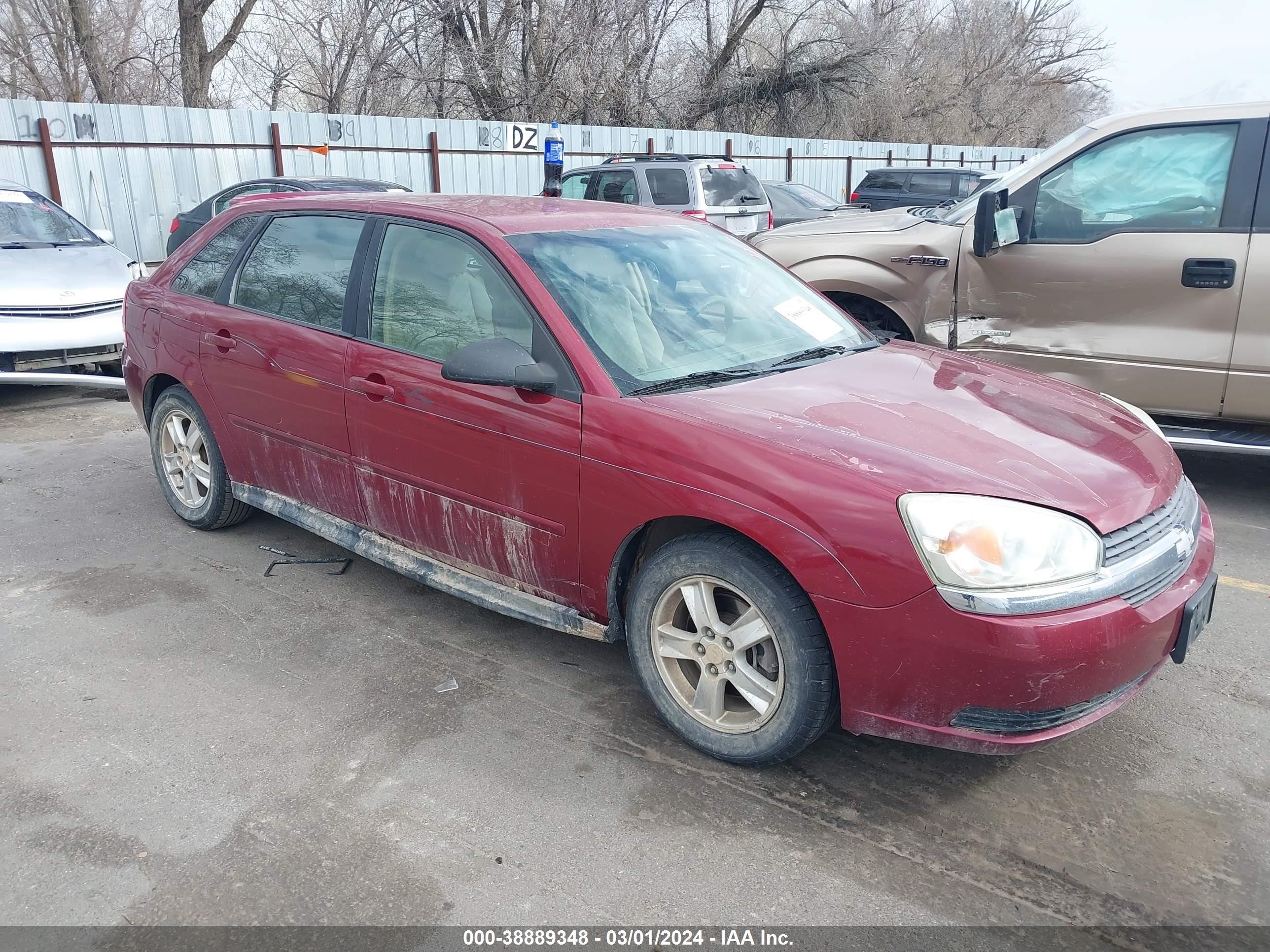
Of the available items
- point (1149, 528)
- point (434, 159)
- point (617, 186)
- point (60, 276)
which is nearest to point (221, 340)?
point (1149, 528)

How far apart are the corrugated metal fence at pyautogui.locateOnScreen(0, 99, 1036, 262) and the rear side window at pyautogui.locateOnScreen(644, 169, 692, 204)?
6.24 meters

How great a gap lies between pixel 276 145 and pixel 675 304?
1484 cm

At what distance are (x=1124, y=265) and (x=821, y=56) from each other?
29.7 m

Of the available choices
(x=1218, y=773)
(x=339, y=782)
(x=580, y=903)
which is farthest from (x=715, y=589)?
(x=1218, y=773)

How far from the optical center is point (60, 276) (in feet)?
25.4

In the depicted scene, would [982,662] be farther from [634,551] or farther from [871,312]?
[871,312]

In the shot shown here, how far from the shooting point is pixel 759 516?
8.87 ft

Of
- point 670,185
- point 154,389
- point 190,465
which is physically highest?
point 670,185

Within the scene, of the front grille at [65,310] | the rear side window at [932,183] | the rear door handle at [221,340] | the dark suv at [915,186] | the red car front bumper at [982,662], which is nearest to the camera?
the red car front bumper at [982,662]

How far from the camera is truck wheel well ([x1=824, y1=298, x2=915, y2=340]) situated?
6.14m

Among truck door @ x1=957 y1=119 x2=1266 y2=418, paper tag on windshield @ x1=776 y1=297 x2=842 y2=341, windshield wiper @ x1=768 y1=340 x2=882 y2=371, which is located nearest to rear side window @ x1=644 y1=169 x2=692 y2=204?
truck door @ x1=957 y1=119 x2=1266 y2=418

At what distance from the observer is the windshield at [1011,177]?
5.47 m

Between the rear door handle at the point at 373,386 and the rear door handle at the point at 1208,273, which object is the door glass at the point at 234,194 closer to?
the rear door handle at the point at 373,386

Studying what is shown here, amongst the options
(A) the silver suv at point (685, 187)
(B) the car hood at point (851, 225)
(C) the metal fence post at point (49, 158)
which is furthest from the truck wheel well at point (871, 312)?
(C) the metal fence post at point (49, 158)
